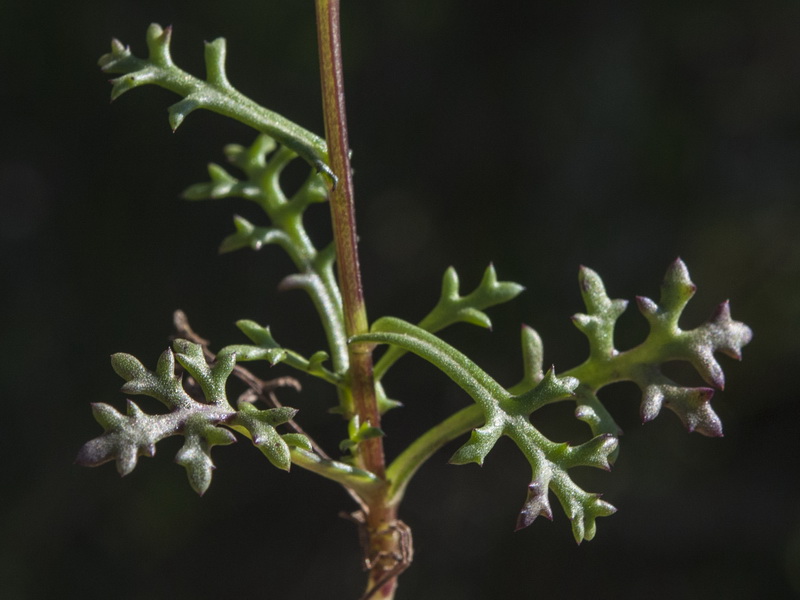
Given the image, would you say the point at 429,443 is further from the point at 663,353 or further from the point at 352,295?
the point at 663,353

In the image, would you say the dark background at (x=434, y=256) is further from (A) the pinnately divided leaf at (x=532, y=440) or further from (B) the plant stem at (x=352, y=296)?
(A) the pinnately divided leaf at (x=532, y=440)

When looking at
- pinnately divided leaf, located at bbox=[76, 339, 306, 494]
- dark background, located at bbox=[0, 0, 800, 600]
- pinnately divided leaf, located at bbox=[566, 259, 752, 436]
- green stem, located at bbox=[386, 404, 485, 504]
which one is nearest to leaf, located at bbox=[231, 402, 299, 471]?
pinnately divided leaf, located at bbox=[76, 339, 306, 494]

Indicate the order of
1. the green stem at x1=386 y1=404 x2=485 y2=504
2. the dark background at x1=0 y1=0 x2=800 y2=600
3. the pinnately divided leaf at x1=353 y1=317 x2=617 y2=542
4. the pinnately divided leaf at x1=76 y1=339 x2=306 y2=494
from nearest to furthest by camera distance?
the pinnately divided leaf at x1=76 y1=339 x2=306 y2=494 < the pinnately divided leaf at x1=353 y1=317 x2=617 y2=542 < the green stem at x1=386 y1=404 x2=485 y2=504 < the dark background at x1=0 y1=0 x2=800 y2=600

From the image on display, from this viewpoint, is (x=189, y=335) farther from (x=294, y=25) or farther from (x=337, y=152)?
(x=294, y=25)

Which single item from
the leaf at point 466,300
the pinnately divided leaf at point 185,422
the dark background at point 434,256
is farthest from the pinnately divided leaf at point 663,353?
the dark background at point 434,256

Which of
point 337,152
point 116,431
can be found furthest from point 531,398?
point 116,431

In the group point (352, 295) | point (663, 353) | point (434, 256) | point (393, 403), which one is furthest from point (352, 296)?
point (434, 256)

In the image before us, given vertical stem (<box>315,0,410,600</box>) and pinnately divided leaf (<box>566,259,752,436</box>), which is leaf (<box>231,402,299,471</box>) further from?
pinnately divided leaf (<box>566,259,752,436</box>)
